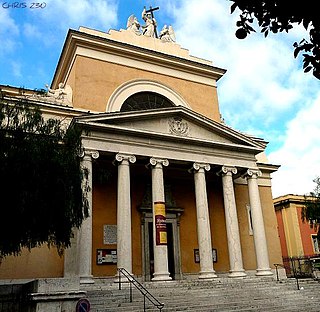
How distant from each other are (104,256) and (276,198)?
644 inches

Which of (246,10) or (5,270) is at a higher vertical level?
(246,10)

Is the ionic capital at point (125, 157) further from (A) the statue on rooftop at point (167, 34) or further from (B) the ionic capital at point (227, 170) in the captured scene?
→ (A) the statue on rooftop at point (167, 34)

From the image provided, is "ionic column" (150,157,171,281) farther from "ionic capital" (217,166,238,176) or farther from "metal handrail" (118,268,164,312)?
"ionic capital" (217,166,238,176)

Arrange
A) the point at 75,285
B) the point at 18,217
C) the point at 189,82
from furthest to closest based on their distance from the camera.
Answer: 1. the point at 189,82
2. the point at 18,217
3. the point at 75,285

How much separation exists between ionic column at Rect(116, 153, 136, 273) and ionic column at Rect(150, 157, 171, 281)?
963mm

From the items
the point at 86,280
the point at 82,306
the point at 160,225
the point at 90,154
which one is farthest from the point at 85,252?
the point at 82,306

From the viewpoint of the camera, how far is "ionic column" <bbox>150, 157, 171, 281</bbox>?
13.7 meters

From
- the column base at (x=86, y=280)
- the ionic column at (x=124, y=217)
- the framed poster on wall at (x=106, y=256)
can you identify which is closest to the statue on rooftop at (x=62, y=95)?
the ionic column at (x=124, y=217)

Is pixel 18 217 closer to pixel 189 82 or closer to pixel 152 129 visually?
pixel 152 129

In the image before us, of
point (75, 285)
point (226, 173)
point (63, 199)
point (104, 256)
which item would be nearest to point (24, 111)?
point (63, 199)

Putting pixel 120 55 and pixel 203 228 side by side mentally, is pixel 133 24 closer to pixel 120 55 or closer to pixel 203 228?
pixel 120 55

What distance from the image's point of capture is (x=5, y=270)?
13.8 m

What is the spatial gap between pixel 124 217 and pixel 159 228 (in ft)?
4.36

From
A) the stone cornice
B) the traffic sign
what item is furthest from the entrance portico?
the traffic sign
